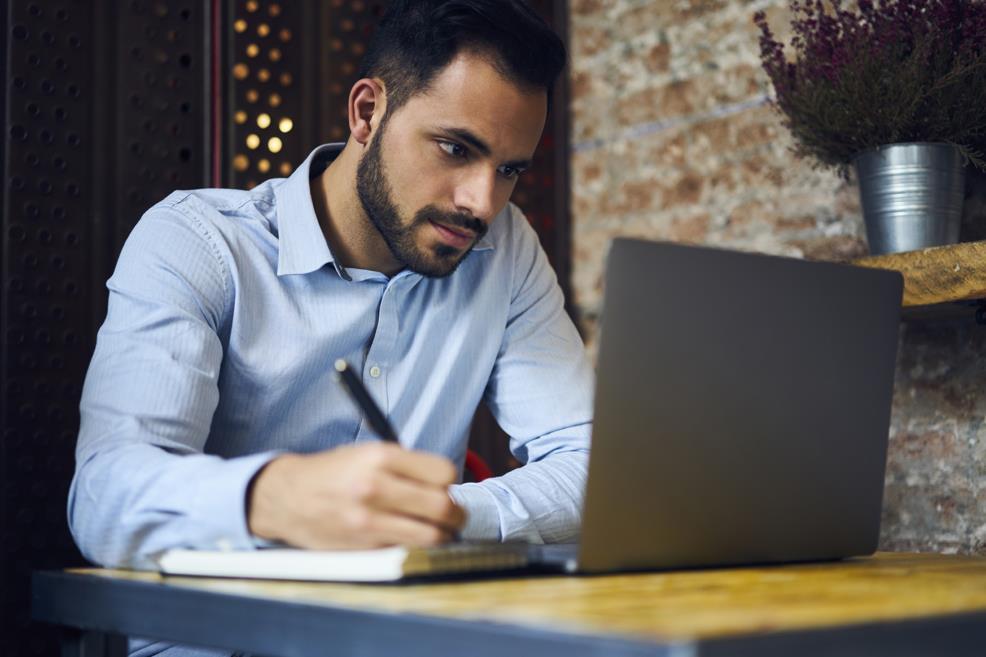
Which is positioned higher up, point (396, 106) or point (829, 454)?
point (396, 106)

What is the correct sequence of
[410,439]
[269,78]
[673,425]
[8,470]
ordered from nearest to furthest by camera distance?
1. [673,425]
2. [410,439]
3. [8,470]
4. [269,78]

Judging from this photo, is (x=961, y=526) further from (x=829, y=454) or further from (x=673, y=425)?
(x=673, y=425)

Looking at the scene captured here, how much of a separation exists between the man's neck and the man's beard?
23mm

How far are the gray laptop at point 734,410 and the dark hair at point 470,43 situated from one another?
64 cm

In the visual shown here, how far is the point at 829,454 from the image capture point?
1.05 metres

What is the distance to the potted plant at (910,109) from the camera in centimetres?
176

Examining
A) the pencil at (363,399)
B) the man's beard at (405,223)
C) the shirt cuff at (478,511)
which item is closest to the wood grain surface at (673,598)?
the pencil at (363,399)

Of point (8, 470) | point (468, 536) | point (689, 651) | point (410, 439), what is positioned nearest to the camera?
point (689, 651)

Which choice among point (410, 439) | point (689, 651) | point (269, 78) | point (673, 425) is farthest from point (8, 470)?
point (689, 651)

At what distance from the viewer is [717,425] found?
95cm

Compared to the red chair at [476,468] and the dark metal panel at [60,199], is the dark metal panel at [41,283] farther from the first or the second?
the red chair at [476,468]

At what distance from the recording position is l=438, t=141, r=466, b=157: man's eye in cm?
153

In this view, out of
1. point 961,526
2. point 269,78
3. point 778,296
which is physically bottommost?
point 961,526

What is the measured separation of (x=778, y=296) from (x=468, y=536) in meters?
0.43
